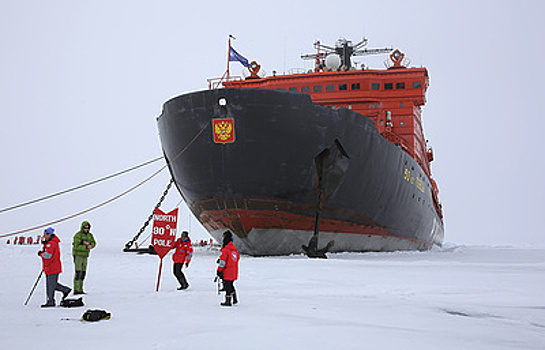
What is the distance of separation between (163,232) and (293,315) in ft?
14.3

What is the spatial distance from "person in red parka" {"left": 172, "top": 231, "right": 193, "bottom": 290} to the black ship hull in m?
5.67

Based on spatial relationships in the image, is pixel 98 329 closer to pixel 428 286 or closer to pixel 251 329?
pixel 251 329

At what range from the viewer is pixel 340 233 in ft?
52.9

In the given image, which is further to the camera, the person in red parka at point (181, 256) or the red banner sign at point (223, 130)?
the red banner sign at point (223, 130)

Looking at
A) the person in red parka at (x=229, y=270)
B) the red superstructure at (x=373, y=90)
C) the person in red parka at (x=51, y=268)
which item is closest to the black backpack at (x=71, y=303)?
the person in red parka at (x=51, y=268)

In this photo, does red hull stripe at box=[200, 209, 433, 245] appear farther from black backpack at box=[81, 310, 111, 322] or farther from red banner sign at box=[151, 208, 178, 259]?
black backpack at box=[81, 310, 111, 322]

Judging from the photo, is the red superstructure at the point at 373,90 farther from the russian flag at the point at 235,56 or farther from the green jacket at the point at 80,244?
the green jacket at the point at 80,244

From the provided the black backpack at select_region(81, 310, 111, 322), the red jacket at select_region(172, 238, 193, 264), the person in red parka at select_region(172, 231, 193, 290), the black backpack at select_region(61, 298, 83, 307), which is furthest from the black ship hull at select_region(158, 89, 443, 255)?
the black backpack at select_region(81, 310, 111, 322)

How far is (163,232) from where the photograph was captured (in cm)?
915

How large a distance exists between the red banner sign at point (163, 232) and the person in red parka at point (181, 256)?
0.32 meters

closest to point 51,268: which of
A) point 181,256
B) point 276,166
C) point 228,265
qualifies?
point 181,256

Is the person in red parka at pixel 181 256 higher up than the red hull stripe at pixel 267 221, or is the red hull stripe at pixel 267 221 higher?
the red hull stripe at pixel 267 221

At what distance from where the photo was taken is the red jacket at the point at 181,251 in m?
8.36

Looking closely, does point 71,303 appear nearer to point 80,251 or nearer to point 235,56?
point 80,251
